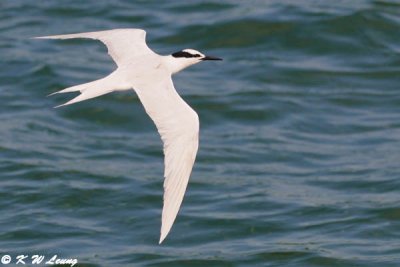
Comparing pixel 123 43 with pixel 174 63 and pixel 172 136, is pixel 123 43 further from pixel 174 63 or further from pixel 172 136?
pixel 172 136

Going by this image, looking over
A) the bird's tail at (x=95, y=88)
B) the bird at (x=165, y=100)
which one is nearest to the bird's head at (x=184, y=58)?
the bird at (x=165, y=100)

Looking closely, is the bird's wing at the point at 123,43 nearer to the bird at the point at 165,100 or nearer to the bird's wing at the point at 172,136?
the bird at the point at 165,100

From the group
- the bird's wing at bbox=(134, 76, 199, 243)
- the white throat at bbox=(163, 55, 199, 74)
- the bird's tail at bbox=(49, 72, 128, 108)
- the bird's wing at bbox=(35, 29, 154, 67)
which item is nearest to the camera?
the bird's wing at bbox=(134, 76, 199, 243)

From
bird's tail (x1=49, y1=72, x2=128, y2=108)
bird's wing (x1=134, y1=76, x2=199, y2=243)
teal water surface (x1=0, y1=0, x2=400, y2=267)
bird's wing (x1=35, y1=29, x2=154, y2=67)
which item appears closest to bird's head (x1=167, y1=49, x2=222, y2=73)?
bird's wing (x1=35, y1=29, x2=154, y2=67)

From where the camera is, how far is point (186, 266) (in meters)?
9.99

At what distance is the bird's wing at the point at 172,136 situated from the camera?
735 centimetres

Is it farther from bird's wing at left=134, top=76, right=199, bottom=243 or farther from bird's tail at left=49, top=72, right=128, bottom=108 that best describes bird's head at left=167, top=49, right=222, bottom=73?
bird's tail at left=49, top=72, right=128, bottom=108

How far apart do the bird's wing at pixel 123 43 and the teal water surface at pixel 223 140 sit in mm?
1739

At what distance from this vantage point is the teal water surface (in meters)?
10.4

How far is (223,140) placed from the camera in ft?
40.1

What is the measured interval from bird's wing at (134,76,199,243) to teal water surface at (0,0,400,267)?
217 centimetres

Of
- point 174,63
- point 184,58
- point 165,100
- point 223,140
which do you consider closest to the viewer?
point 165,100

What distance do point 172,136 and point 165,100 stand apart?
0.38m

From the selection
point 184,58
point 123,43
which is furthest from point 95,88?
point 123,43
